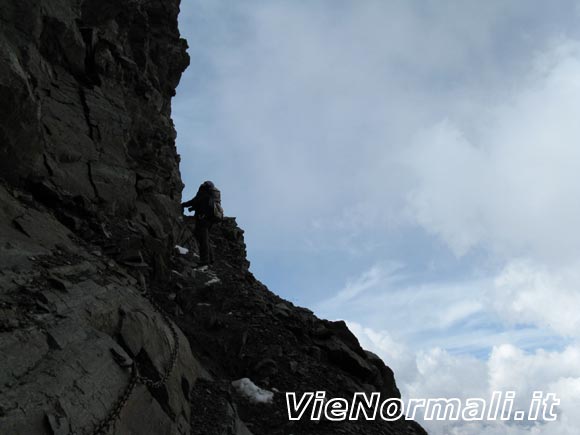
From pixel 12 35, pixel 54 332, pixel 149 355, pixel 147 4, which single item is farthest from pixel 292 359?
pixel 147 4

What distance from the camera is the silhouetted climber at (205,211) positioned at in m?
19.7

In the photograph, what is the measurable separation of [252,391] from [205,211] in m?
9.22

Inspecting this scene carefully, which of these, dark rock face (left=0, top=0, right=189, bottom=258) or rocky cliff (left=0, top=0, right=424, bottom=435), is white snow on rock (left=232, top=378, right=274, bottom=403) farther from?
dark rock face (left=0, top=0, right=189, bottom=258)

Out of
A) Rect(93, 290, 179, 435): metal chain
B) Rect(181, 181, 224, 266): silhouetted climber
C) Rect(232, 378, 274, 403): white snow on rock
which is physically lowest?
Rect(93, 290, 179, 435): metal chain

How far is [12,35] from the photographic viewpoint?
12.9 metres

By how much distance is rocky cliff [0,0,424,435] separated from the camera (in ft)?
23.0

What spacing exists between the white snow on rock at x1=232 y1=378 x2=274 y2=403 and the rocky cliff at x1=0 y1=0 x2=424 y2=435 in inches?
7.2

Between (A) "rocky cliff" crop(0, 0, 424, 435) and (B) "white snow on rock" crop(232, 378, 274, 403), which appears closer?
(A) "rocky cliff" crop(0, 0, 424, 435)

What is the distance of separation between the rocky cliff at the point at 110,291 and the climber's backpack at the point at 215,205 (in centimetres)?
202

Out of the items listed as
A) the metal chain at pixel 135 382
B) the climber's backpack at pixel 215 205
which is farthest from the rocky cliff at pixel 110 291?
the climber's backpack at pixel 215 205

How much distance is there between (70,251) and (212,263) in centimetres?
986

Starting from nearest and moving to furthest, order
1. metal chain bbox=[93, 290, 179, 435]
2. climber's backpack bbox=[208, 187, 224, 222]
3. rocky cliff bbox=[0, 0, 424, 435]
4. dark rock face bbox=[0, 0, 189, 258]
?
metal chain bbox=[93, 290, 179, 435] → rocky cliff bbox=[0, 0, 424, 435] → dark rock face bbox=[0, 0, 189, 258] → climber's backpack bbox=[208, 187, 224, 222]

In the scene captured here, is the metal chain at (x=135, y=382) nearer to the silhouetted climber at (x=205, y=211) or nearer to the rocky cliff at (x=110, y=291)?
the rocky cliff at (x=110, y=291)

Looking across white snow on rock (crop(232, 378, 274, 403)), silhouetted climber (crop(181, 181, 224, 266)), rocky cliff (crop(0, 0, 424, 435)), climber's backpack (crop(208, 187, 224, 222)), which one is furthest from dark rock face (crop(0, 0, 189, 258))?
white snow on rock (crop(232, 378, 274, 403))
